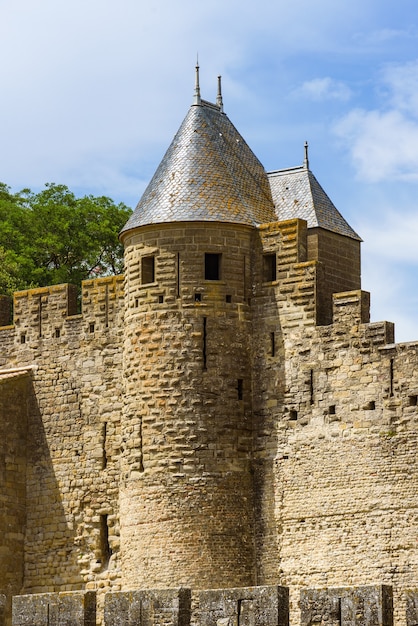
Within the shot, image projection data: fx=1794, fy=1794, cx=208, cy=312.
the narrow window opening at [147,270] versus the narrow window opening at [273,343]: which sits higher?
the narrow window opening at [147,270]

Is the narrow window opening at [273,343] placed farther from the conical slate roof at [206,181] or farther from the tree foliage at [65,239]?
the tree foliage at [65,239]

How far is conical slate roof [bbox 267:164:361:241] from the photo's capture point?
36.4 meters

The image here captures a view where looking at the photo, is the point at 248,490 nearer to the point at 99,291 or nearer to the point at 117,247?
the point at 99,291

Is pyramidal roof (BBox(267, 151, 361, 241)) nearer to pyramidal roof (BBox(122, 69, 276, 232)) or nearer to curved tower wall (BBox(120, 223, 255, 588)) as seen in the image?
pyramidal roof (BBox(122, 69, 276, 232))

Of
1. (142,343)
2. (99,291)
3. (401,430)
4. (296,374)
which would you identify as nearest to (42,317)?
(99,291)

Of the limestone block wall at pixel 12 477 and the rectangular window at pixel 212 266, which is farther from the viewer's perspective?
the limestone block wall at pixel 12 477

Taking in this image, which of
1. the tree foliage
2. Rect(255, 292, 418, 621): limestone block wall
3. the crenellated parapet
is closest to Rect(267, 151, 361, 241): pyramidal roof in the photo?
Rect(255, 292, 418, 621): limestone block wall

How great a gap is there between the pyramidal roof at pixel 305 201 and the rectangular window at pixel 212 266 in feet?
6.69

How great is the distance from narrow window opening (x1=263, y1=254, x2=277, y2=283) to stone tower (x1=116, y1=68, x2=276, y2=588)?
0.35 meters

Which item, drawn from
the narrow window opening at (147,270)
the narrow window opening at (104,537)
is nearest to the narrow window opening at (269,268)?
the narrow window opening at (147,270)

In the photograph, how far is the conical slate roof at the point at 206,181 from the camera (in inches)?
1385

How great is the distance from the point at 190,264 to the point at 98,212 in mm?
15354

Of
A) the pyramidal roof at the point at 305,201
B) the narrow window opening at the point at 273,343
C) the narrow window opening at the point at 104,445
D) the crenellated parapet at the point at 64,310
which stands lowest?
the narrow window opening at the point at 104,445

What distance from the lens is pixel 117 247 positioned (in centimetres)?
4941
